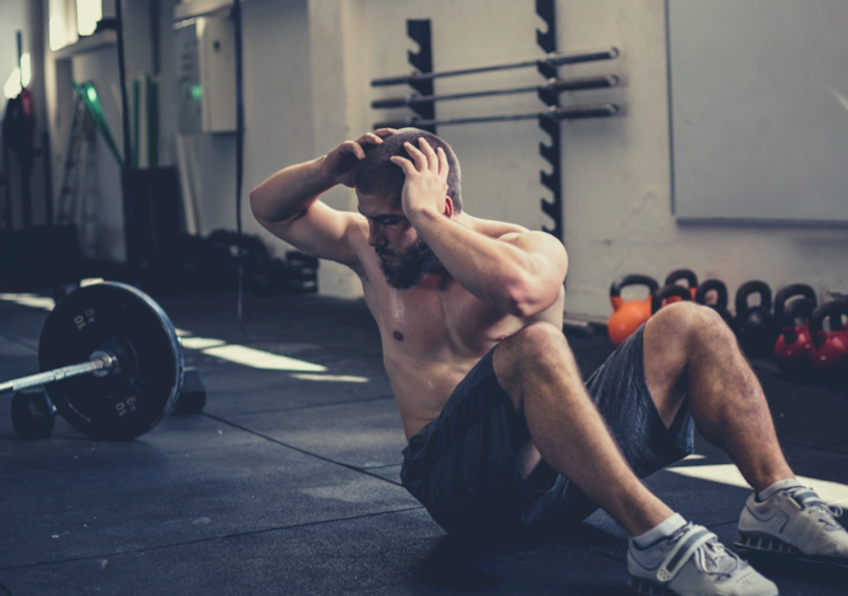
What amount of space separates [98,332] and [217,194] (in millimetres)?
5357

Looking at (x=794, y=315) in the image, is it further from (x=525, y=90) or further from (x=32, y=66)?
(x=32, y=66)

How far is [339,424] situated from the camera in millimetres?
2941

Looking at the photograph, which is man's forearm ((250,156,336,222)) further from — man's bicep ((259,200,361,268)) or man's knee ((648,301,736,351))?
man's knee ((648,301,736,351))

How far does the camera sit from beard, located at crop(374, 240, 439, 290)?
5.49 feet

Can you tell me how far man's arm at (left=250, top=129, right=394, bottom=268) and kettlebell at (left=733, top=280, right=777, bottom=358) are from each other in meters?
2.21

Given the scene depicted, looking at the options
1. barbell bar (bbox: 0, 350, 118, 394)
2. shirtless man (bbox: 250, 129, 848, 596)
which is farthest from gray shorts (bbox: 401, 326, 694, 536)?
barbell bar (bbox: 0, 350, 118, 394)

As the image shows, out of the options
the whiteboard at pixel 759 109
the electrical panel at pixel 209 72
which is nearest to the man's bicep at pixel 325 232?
the whiteboard at pixel 759 109

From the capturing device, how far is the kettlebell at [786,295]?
3.58 m

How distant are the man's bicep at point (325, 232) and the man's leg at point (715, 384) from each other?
583mm

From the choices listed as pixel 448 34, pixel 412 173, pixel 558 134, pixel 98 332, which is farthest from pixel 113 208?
pixel 412 173

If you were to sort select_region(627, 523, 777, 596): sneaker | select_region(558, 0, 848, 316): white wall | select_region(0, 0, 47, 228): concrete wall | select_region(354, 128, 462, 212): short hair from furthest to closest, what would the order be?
select_region(0, 0, 47, 228): concrete wall
select_region(558, 0, 848, 316): white wall
select_region(354, 128, 462, 212): short hair
select_region(627, 523, 777, 596): sneaker

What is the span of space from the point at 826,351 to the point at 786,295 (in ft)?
1.09

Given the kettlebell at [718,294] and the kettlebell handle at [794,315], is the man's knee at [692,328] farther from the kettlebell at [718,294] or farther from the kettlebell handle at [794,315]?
Result: the kettlebell at [718,294]

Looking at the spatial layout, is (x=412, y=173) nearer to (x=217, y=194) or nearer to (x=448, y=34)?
(x=448, y=34)
